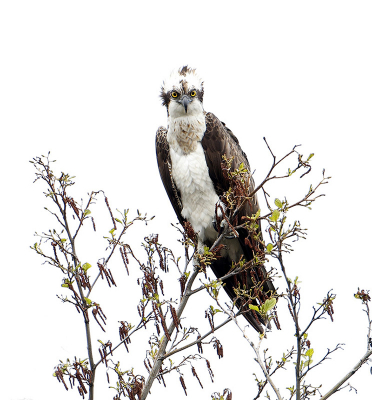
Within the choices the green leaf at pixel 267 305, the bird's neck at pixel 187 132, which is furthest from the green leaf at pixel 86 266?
the bird's neck at pixel 187 132

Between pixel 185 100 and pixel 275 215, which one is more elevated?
pixel 185 100

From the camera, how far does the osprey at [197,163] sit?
6.23 m

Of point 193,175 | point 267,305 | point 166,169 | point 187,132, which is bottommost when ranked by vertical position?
point 267,305

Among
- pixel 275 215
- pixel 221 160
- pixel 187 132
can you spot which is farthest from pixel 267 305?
pixel 187 132

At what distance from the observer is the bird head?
643 cm

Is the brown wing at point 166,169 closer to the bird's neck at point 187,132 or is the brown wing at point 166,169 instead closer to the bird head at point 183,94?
the bird's neck at point 187,132

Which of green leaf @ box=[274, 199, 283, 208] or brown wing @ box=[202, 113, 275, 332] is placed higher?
brown wing @ box=[202, 113, 275, 332]

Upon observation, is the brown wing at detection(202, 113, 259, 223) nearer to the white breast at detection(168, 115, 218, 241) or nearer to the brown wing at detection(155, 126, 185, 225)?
the white breast at detection(168, 115, 218, 241)

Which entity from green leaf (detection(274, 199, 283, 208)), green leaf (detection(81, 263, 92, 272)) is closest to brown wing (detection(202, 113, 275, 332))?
green leaf (detection(274, 199, 283, 208))

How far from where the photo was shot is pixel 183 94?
6.46m

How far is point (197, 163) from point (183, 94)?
35.1 inches

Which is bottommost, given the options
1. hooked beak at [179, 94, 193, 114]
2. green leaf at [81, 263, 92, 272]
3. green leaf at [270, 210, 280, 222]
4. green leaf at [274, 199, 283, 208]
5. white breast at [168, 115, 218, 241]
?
green leaf at [270, 210, 280, 222]

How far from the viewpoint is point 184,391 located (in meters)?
4.01

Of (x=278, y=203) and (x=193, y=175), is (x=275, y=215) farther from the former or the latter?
(x=193, y=175)
